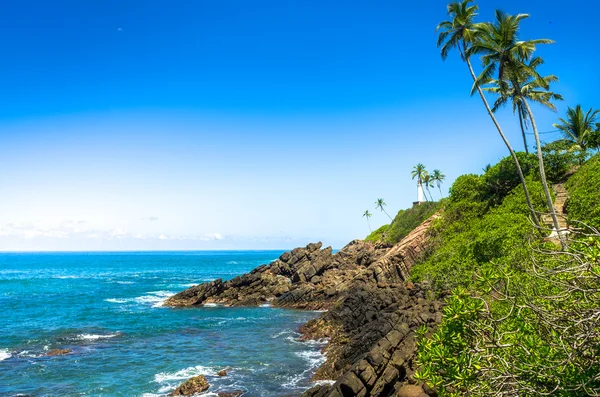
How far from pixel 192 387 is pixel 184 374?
3.80 meters

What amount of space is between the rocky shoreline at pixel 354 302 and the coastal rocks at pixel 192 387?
22.0ft

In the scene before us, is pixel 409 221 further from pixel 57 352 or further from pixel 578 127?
pixel 57 352

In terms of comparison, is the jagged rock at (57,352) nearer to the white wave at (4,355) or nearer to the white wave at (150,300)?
the white wave at (4,355)

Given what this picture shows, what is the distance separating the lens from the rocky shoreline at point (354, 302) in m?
17.8

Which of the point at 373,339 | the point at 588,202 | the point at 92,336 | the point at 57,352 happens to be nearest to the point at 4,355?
the point at 57,352

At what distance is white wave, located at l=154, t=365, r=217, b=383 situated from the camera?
2492 cm

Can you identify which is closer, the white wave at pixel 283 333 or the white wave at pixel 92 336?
the white wave at pixel 283 333

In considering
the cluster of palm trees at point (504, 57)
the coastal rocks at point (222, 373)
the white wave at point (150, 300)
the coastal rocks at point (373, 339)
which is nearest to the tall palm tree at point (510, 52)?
the cluster of palm trees at point (504, 57)

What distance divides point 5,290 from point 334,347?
2998 inches

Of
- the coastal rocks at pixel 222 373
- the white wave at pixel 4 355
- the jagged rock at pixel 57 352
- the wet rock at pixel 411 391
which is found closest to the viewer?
the wet rock at pixel 411 391

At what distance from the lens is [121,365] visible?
27984mm

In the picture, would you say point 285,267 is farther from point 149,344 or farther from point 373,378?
point 373,378

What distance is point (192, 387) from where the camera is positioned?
73.3 ft

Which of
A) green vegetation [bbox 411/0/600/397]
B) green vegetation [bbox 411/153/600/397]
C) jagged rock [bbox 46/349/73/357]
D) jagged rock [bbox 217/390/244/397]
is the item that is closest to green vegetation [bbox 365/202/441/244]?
green vegetation [bbox 411/0/600/397]
